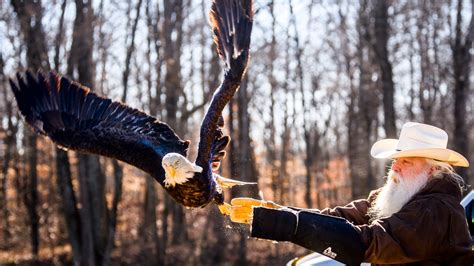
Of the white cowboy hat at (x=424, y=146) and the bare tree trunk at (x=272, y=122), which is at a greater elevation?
the bare tree trunk at (x=272, y=122)

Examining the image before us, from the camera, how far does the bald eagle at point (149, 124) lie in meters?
4.75

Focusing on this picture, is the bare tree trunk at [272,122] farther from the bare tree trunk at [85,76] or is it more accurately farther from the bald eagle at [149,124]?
the bald eagle at [149,124]

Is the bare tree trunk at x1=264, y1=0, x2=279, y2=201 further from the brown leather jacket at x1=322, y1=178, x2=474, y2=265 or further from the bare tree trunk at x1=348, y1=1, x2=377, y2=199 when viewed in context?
the brown leather jacket at x1=322, y1=178, x2=474, y2=265

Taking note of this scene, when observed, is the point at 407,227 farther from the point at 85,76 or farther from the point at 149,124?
the point at 85,76

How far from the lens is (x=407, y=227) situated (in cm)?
309

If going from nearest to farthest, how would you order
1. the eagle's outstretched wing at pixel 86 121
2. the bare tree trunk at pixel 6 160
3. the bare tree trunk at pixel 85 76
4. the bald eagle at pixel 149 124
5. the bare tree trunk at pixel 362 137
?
the bald eagle at pixel 149 124
the eagle's outstretched wing at pixel 86 121
the bare tree trunk at pixel 85 76
the bare tree trunk at pixel 6 160
the bare tree trunk at pixel 362 137

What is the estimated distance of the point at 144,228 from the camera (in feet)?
61.0

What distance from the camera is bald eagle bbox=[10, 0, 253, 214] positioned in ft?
15.6

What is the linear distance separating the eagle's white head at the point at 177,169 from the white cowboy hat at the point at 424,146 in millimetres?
1546

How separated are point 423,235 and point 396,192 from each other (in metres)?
0.47

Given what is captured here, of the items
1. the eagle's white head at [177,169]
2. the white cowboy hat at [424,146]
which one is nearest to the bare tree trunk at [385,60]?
the eagle's white head at [177,169]

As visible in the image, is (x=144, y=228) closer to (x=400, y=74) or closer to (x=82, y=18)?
(x=82, y=18)

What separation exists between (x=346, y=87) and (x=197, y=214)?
34.5 feet

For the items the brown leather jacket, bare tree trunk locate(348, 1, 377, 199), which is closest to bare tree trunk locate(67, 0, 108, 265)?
the brown leather jacket
